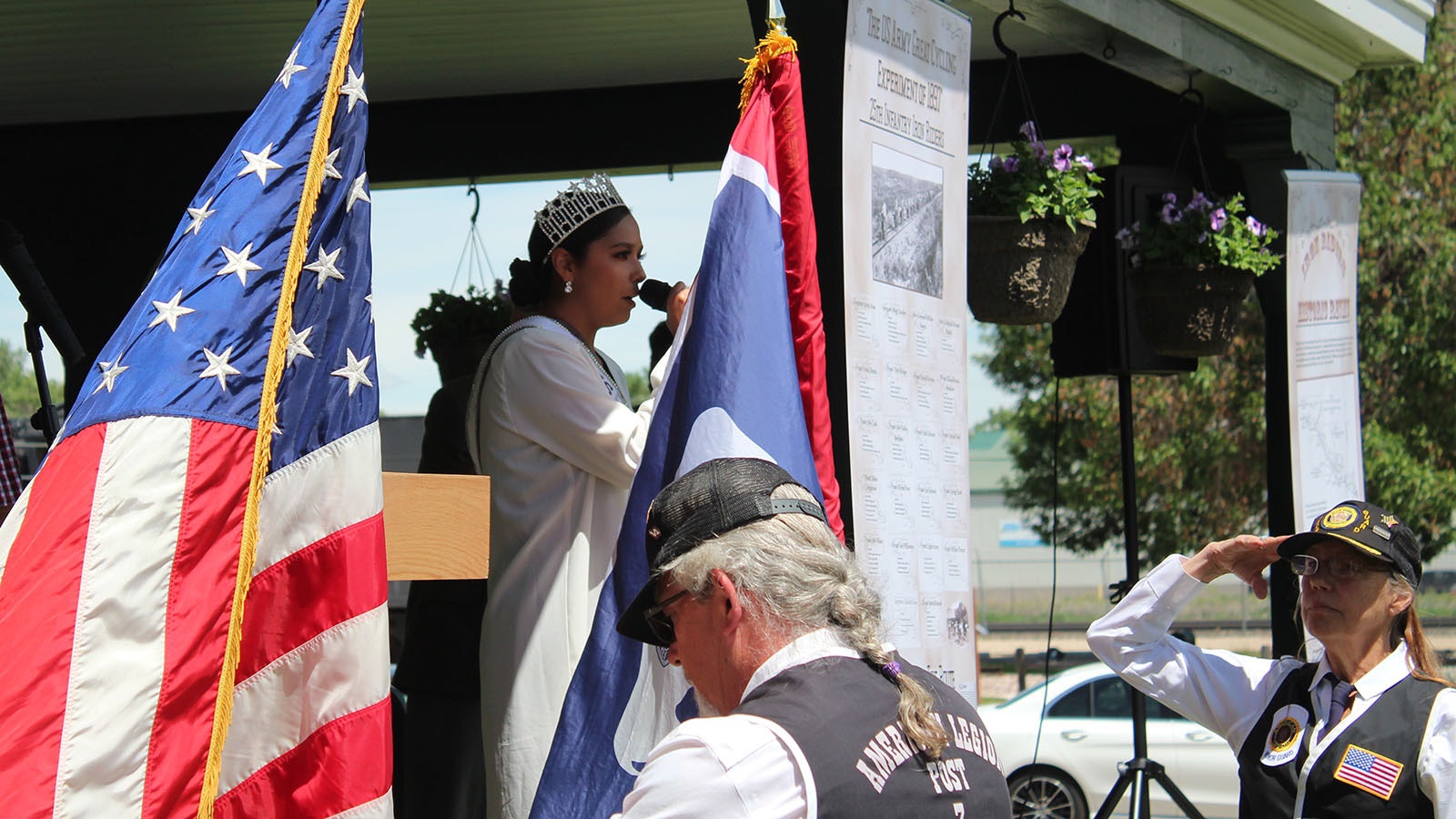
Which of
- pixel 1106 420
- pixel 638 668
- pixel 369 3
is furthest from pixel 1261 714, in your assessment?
pixel 1106 420

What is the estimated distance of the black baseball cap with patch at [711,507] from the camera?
1.70 metres

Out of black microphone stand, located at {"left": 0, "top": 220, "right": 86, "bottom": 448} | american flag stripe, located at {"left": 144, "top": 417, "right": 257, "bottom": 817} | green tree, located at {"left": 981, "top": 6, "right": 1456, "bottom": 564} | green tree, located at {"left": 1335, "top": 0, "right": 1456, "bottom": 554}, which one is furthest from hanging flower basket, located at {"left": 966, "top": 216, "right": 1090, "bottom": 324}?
green tree, located at {"left": 1335, "top": 0, "right": 1456, "bottom": 554}

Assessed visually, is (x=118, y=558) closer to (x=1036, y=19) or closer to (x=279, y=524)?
(x=279, y=524)

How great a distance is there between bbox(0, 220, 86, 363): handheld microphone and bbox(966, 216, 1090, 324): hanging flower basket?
2239 mm

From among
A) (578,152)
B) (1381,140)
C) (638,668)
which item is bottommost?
(638,668)

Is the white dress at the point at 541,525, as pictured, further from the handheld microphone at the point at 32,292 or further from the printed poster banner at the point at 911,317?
the handheld microphone at the point at 32,292

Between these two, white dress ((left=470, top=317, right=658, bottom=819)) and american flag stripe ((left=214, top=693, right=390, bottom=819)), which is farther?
white dress ((left=470, top=317, right=658, bottom=819))

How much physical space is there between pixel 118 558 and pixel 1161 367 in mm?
4102

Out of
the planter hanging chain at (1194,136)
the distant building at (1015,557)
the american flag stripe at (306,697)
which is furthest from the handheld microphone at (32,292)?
the distant building at (1015,557)

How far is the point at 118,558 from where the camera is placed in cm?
193

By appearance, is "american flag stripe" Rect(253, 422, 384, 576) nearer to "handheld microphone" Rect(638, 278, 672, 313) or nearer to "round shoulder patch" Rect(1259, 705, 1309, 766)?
"handheld microphone" Rect(638, 278, 672, 313)

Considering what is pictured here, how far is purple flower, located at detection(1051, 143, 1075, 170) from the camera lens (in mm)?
4102

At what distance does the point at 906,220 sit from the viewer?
10.5ft

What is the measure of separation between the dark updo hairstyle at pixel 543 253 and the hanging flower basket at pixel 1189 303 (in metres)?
2.30
